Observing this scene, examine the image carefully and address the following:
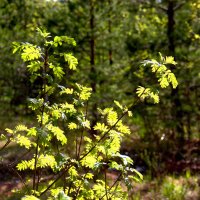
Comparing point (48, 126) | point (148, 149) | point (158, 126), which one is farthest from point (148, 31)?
point (48, 126)

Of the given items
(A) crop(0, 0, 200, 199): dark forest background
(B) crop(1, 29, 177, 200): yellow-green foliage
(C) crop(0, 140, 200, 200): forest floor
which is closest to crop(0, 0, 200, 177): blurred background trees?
(A) crop(0, 0, 200, 199): dark forest background

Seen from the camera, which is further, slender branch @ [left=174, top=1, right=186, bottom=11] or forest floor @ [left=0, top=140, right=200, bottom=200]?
slender branch @ [left=174, top=1, right=186, bottom=11]

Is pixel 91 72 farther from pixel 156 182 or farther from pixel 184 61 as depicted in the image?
pixel 156 182

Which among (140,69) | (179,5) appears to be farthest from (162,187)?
(179,5)

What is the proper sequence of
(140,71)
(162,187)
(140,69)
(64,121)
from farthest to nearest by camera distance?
1. (140,71)
2. (140,69)
3. (162,187)
4. (64,121)

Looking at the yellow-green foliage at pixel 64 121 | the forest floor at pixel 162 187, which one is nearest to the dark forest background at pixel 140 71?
the forest floor at pixel 162 187

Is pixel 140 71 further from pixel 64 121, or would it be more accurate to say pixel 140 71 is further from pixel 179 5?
pixel 64 121

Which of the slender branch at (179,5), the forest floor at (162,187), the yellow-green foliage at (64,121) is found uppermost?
the slender branch at (179,5)

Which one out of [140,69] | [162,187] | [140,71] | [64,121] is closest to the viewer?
[64,121]

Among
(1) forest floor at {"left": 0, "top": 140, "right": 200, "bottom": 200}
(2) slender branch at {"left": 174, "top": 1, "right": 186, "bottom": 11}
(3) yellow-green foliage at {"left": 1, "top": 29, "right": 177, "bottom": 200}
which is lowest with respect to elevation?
(1) forest floor at {"left": 0, "top": 140, "right": 200, "bottom": 200}

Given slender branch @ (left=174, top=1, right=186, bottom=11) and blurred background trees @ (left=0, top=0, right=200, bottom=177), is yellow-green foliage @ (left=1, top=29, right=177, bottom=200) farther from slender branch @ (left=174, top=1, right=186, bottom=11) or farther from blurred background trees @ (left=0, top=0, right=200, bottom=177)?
slender branch @ (left=174, top=1, right=186, bottom=11)

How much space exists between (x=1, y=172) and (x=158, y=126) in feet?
14.4

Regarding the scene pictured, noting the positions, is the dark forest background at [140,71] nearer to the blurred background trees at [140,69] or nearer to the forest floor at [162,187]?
the blurred background trees at [140,69]

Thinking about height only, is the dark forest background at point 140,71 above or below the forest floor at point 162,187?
above
